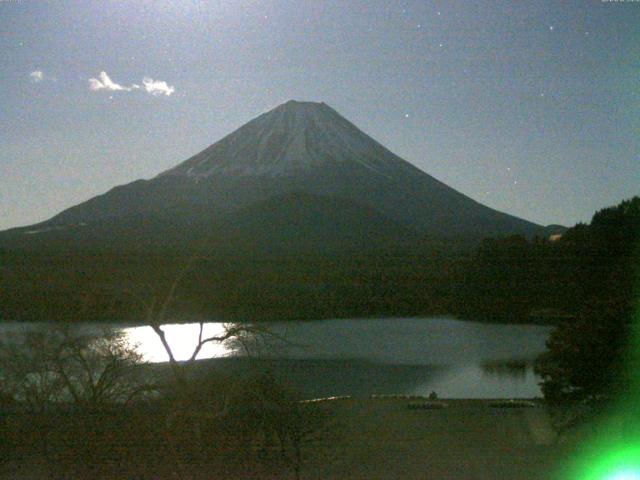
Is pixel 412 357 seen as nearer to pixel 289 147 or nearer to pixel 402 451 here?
pixel 402 451

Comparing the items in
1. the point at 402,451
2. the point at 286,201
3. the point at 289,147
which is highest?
the point at 289,147

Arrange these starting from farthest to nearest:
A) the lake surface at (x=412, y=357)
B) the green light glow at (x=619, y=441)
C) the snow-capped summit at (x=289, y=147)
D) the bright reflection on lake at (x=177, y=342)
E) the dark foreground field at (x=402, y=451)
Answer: the snow-capped summit at (x=289, y=147) → the lake surface at (x=412, y=357) → the bright reflection on lake at (x=177, y=342) → the green light glow at (x=619, y=441) → the dark foreground field at (x=402, y=451)

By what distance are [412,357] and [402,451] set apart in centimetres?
483

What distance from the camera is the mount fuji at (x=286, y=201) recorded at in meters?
11.2

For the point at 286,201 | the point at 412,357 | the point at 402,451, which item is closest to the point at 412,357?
the point at 412,357

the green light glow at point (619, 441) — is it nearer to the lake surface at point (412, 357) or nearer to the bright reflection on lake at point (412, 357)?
the lake surface at point (412, 357)

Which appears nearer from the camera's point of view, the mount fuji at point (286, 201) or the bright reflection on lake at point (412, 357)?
the bright reflection on lake at point (412, 357)

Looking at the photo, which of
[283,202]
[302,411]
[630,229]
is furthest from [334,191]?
[302,411]

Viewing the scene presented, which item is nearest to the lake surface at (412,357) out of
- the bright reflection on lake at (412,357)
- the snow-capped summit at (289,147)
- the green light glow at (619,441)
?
the bright reflection on lake at (412,357)

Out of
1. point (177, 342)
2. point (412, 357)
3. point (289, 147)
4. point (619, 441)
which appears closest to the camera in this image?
point (619, 441)

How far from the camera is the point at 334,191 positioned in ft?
91.0

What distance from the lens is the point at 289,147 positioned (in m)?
40.9

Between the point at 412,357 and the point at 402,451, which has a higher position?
the point at 412,357

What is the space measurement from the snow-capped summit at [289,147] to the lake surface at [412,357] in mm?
20190
